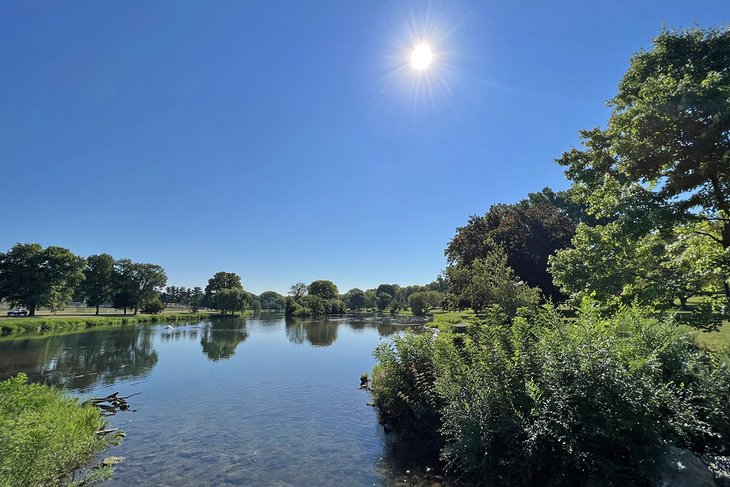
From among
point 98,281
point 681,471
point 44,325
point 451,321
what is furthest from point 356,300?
point 681,471

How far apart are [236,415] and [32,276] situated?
73090 mm

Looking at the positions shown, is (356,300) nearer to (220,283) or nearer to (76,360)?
(220,283)

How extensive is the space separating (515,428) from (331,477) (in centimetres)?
630

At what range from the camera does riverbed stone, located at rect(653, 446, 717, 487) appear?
19.5 ft

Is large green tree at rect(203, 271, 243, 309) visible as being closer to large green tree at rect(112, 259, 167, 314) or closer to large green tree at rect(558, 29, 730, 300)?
large green tree at rect(112, 259, 167, 314)

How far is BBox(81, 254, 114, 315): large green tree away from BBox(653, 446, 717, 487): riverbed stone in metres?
110

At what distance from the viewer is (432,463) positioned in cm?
1138

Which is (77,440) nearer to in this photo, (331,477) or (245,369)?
(331,477)

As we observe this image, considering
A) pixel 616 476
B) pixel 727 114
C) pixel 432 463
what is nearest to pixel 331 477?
pixel 432 463

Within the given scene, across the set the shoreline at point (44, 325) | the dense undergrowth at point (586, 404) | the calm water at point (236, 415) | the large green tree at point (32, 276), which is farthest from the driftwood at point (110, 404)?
the large green tree at point (32, 276)

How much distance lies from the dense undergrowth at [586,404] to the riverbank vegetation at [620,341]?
1.4 inches

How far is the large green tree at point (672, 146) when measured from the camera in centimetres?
1123

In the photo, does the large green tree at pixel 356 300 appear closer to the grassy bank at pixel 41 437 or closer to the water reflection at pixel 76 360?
the water reflection at pixel 76 360

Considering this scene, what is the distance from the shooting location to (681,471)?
6.05 metres
